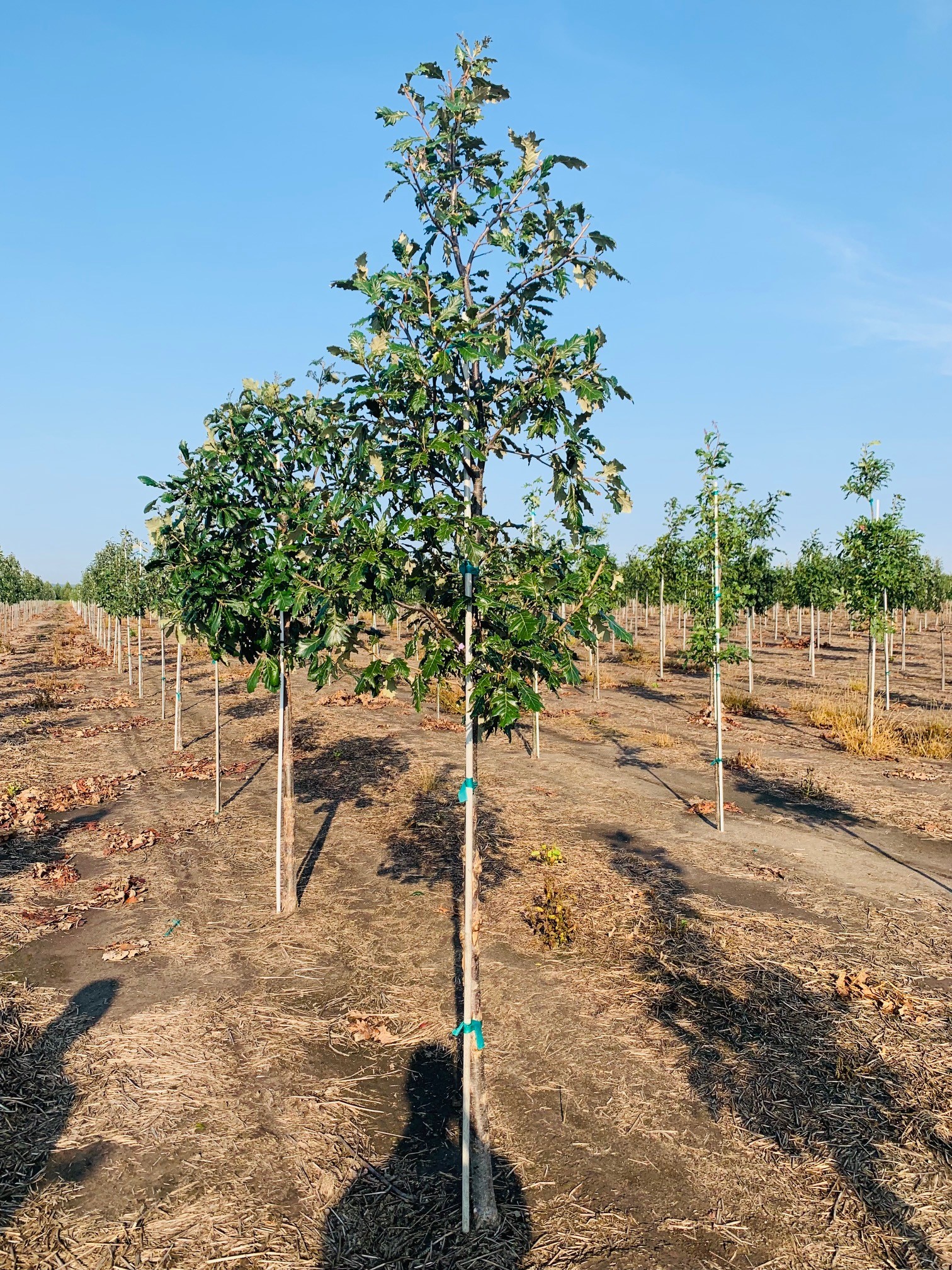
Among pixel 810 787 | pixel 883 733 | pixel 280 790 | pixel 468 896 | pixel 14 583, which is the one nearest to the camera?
pixel 468 896

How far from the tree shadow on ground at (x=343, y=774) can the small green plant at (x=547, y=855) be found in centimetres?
286

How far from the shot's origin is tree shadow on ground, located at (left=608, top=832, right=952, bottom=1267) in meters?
4.44

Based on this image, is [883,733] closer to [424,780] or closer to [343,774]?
[424,780]

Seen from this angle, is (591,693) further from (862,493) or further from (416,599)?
(416,599)

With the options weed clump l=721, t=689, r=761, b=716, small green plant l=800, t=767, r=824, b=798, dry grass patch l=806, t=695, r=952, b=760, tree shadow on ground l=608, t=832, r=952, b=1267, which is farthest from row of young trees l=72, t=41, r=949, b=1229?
weed clump l=721, t=689, r=761, b=716

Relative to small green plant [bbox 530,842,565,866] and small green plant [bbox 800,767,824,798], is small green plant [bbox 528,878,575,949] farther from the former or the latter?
small green plant [bbox 800,767,824,798]

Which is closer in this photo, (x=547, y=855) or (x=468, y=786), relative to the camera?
(x=468, y=786)

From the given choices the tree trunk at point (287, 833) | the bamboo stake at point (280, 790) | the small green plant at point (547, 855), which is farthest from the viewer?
the small green plant at point (547, 855)

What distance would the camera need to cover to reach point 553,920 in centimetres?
782

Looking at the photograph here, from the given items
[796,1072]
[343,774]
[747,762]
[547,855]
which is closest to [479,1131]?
[796,1072]

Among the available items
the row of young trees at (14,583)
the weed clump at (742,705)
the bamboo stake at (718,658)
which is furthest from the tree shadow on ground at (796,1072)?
the row of young trees at (14,583)

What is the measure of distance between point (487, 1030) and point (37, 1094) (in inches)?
126

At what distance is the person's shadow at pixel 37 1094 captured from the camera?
4465 millimetres

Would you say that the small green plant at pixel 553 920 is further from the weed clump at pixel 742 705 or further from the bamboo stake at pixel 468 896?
the weed clump at pixel 742 705
